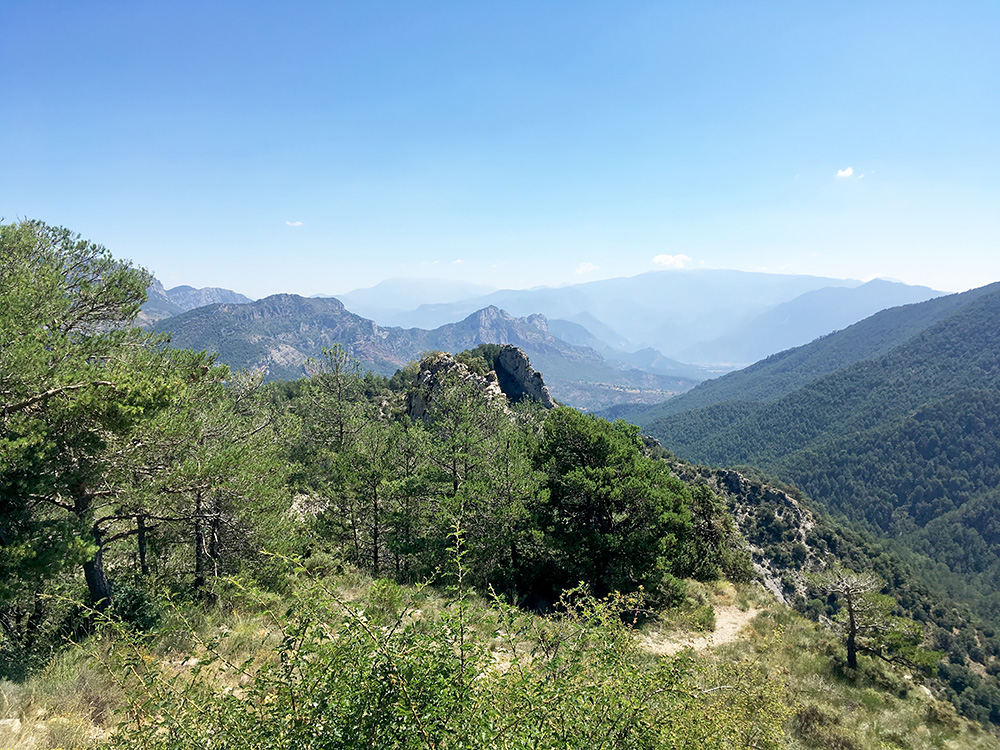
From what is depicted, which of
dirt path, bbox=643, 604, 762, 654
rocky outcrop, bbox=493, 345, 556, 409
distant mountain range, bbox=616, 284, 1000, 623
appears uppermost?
rocky outcrop, bbox=493, 345, 556, 409

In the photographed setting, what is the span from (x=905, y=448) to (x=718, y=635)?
17897 cm

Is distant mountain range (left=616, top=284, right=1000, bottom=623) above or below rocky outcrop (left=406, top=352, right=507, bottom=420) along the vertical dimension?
below

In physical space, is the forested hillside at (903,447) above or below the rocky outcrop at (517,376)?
below

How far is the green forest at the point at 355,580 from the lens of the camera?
401 cm

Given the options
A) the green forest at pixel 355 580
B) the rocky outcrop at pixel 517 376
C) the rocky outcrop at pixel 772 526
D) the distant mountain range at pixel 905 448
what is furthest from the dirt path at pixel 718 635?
the distant mountain range at pixel 905 448

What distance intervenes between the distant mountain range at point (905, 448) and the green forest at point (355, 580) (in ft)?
425

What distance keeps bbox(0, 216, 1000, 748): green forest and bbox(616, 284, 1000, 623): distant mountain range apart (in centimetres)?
12949

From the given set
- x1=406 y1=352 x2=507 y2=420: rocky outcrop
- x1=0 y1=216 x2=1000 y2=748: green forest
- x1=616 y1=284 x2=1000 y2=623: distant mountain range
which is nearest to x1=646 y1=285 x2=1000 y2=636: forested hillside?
x1=616 y1=284 x2=1000 y2=623: distant mountain range

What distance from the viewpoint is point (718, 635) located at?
54.1 feet

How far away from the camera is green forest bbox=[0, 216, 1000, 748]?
4.01 m

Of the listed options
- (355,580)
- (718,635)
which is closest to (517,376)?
(718,635)

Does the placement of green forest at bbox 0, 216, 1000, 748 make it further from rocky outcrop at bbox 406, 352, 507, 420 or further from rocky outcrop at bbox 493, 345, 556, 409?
rocky outcrop at bbox 493, 345, 556, 409

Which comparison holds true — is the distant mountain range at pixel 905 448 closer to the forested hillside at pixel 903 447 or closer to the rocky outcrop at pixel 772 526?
the forested hillside at pixel 903 447

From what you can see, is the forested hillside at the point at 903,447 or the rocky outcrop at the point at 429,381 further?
the forested hillside at the point at 903,447
